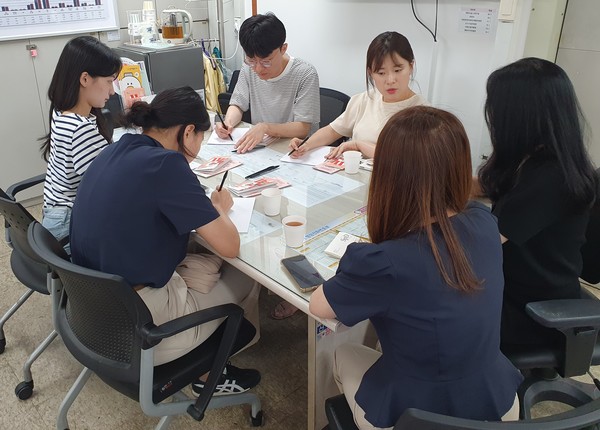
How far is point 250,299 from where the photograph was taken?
1.73 meters

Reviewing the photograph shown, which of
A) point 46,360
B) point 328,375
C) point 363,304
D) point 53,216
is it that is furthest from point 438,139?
point 46,360

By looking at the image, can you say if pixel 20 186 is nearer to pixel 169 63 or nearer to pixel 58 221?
pixel 58 221

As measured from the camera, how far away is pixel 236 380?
1.82 m

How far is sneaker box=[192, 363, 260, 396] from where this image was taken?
177cm

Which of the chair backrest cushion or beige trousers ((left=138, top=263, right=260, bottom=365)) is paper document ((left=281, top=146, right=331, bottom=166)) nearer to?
beige trousers ((left=138, top=263, right=260, bottom=365))

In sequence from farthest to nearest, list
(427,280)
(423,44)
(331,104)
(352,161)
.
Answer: (423,44) → (331,104) → (352,161) → (427,280)

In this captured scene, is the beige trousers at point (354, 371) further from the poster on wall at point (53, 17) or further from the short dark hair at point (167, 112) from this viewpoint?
the poster on wall at point (53, 17)

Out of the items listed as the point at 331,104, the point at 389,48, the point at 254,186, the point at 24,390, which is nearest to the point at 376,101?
the point at 389,48

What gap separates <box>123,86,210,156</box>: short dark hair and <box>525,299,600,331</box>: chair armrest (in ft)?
3.51

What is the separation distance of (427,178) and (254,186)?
97 centimetres

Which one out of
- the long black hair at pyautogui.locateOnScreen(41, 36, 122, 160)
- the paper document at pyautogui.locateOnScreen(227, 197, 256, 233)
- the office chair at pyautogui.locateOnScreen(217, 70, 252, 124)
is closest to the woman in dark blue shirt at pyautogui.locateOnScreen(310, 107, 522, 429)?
the paper document at pyautogui.locateOnScreen(227, 197, 256, 233)

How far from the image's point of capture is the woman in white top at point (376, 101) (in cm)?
208

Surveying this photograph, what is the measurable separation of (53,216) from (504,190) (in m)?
1.53

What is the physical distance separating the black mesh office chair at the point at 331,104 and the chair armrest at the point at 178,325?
163 centimetres
